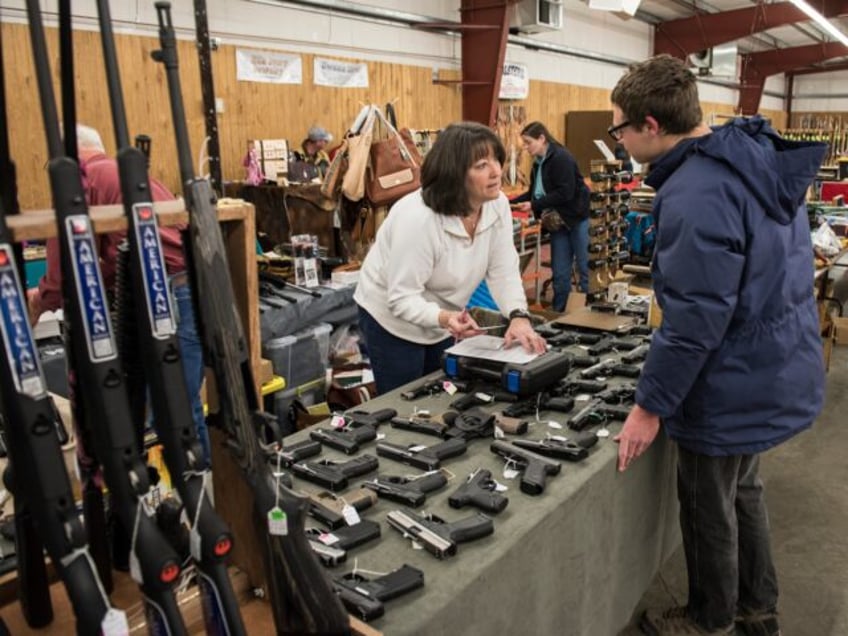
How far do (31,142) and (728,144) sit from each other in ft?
14.6

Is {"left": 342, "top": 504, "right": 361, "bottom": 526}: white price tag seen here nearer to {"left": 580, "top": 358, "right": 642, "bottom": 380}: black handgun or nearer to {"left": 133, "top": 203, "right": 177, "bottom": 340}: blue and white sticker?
{"left": 133, "top": 203, "right": 177, "bottom": 340}: blue and white sticker

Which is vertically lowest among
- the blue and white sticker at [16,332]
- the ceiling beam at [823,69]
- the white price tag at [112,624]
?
the white price tag at [112,624]

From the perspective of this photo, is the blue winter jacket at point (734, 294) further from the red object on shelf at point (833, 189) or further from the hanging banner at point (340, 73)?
the red object on shelf at point (833, 189)

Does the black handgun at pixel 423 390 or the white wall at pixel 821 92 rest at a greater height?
the white wall at pixel 821 92

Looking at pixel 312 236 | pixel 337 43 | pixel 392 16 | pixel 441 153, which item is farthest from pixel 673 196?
pixel 392 16

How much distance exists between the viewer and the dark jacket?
601 centimetres

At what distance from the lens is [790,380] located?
1880 mm

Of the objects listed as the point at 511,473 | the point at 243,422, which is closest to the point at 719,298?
the point at 511,473

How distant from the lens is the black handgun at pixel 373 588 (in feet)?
4.24

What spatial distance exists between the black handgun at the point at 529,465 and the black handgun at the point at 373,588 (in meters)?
0.42

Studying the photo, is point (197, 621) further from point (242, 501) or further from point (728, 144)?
point (728, 144)

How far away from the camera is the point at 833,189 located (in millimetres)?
7758

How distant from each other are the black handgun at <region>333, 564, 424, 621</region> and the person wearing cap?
5.17 meters

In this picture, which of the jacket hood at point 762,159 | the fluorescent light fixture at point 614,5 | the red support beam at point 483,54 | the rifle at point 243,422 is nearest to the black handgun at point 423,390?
the jacket hood at point 762,159
